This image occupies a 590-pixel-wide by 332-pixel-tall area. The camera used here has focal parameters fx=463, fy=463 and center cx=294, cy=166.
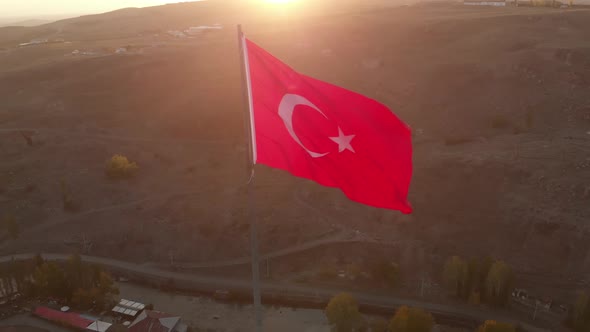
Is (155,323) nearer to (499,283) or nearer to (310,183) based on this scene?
(310,183)

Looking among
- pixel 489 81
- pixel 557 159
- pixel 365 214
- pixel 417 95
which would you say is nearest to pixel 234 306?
pixel 365 214

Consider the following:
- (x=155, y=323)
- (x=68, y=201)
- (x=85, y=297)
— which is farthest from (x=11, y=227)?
(x=155, y=323)

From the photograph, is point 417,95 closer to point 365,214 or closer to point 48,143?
point 365,214

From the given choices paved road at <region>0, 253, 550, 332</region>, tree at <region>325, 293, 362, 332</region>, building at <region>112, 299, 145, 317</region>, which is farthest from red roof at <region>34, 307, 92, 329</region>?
tree at <region>325, 293, 362, 332</region>

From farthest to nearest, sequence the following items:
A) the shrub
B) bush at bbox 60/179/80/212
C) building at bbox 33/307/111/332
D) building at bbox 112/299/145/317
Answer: the shrub, bush at bbox 60/179/80/212, building at bbox 112/299/145/317, building at bbox 33/307/111/332

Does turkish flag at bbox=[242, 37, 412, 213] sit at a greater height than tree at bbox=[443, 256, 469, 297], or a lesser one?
greater

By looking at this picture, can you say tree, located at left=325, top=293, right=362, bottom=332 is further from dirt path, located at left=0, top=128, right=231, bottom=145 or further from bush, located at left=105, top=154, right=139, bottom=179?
dirt path, located at left=0, top=128, right=231, bottom=145

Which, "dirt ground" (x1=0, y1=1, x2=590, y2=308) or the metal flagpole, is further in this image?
"dirt ground" (x1=0, y1=1, x2=590, y2=308)

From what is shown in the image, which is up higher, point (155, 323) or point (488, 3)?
point (488, 3)
